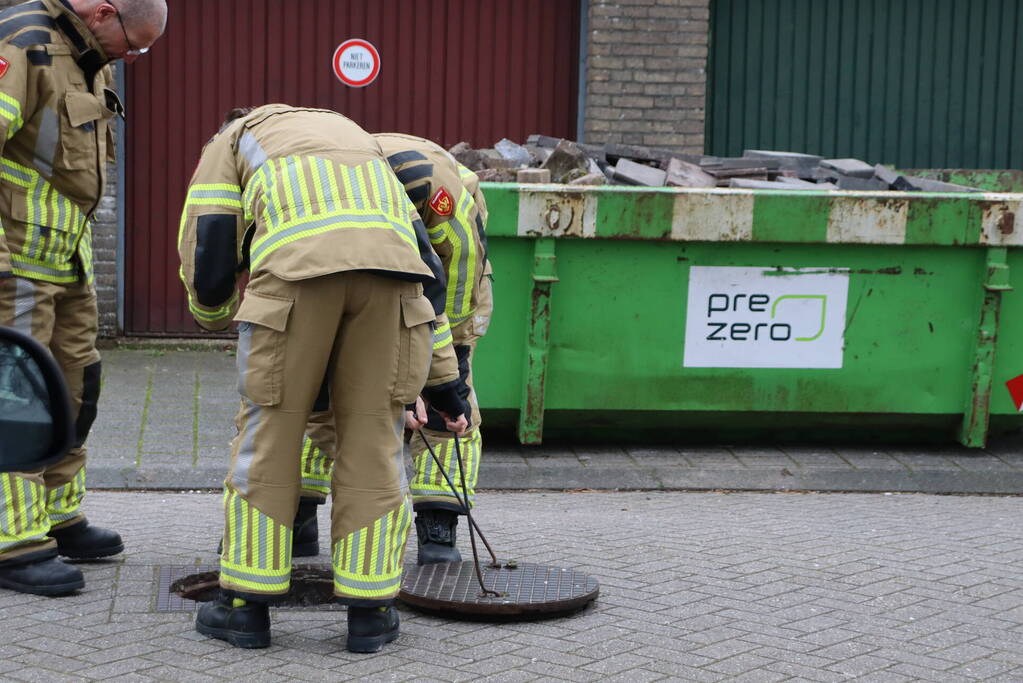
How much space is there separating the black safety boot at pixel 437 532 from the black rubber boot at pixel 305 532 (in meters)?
0.36

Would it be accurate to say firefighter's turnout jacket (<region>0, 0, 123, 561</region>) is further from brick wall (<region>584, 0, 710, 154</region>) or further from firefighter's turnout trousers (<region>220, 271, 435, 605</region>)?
brick wall (<region>584, 0, 710, 154</region>)

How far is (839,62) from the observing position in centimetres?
981

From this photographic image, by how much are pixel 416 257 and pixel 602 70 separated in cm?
583

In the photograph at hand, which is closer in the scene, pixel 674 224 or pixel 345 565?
pixel 345 565

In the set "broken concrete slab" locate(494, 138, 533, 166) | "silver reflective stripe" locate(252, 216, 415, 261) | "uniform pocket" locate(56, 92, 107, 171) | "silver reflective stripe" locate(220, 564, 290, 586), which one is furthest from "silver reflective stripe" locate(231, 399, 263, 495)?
"broken concrete slab" locate(494, 138, 533, 166)

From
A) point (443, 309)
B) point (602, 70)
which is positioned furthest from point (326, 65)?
point (443, 309)

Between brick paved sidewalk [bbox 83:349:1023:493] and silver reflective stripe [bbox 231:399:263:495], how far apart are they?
7.65 ft

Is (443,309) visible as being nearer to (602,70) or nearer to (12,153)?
(12,153)

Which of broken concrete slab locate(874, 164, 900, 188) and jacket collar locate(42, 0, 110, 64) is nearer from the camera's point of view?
jacket collar locate(42, 0, 110, 64)

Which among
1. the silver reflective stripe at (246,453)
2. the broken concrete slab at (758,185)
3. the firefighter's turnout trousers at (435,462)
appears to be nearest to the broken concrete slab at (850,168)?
the broken concrete slab at (758,185)

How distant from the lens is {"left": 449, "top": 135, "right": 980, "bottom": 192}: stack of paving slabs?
6861mm

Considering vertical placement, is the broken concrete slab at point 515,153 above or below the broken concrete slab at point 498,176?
above

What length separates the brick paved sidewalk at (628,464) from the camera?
6.29 metres

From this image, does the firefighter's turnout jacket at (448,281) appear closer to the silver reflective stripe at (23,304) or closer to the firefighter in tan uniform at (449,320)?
the firefighter in tan uniform at (449,320)
